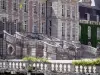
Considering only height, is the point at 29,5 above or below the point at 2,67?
above

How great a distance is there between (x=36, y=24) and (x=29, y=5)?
233 cm

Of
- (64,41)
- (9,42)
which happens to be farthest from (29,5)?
(9,42)

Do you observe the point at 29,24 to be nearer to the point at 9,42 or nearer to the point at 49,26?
the point at 49,26

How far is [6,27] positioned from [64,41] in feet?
24.6

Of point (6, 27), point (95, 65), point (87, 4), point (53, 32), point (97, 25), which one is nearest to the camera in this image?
point (95, 65)

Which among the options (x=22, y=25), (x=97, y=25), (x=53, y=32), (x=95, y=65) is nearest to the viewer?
(x=95, y=65)

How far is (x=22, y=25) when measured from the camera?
43.8 metres

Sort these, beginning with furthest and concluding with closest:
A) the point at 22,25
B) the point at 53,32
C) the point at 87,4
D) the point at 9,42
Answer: the point at 87,4
the point at 53,32
the point at 22,25
the point at 9,42

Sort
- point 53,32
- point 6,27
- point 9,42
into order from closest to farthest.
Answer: point 9,42
point 6,27
point 53,32

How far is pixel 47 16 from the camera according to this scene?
48.0m

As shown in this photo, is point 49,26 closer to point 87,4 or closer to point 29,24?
point 29,24

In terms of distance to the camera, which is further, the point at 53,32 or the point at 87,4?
the point at 87,4

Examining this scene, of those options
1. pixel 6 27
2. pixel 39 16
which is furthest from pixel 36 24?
pixel 6 27

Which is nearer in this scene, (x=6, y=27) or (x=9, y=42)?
(x=9, y=42)
